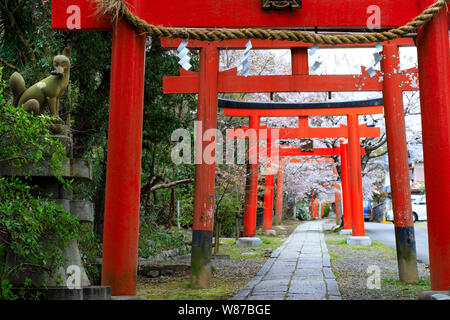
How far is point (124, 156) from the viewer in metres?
3.96

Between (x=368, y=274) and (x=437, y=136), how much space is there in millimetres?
4774

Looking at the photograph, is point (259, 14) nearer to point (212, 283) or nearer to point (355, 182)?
point (212, 283)

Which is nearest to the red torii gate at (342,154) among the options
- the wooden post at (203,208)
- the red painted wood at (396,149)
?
the red painted wood at (396,149)

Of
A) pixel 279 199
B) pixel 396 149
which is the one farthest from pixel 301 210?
pixel 396 149

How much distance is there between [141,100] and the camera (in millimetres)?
4172

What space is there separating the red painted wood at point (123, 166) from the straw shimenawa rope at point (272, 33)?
165 mm

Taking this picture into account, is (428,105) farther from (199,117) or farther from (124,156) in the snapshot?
(199,117)

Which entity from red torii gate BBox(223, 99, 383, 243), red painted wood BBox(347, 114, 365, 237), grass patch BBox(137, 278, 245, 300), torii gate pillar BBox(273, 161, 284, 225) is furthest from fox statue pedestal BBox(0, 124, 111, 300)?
torii gate pillar BBox(273, 161, 284, 225)

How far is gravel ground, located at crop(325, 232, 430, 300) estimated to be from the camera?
6.01 metres

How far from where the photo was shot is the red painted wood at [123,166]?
12.7 feet

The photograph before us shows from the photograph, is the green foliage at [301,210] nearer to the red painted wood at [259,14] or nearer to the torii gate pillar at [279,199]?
the torii gate pillar at [279,199]

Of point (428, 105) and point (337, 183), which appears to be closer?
point (428, 105)

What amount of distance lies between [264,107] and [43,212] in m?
10.4
